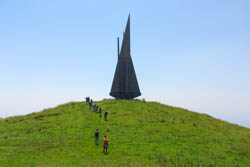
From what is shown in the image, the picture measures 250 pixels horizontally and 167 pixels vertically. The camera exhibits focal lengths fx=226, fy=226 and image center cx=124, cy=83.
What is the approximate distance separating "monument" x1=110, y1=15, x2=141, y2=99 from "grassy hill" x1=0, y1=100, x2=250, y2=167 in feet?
54.9

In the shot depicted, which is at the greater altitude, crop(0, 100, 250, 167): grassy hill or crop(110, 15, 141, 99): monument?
crop(110, 15, 141, 99): monument

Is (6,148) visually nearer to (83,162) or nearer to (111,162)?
(83,162)

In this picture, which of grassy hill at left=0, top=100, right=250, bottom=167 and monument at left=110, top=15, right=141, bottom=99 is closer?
grassy hill at left=0, top=100, right=250, bottom=167

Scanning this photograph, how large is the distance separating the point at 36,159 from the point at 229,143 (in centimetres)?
2142

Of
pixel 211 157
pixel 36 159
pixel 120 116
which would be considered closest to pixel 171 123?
pixel 120 116

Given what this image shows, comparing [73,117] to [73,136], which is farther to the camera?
[73,117]

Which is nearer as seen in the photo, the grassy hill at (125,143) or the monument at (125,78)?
the grassy hill at (125,143)

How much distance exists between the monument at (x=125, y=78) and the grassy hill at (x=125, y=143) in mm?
16741

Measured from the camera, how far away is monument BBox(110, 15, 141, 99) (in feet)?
176

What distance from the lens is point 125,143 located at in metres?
23.3

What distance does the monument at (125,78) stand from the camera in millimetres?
53656

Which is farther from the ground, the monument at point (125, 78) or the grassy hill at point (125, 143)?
the monument at point (125, 78)

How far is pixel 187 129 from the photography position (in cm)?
3094

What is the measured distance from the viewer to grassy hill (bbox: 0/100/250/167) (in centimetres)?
1897
